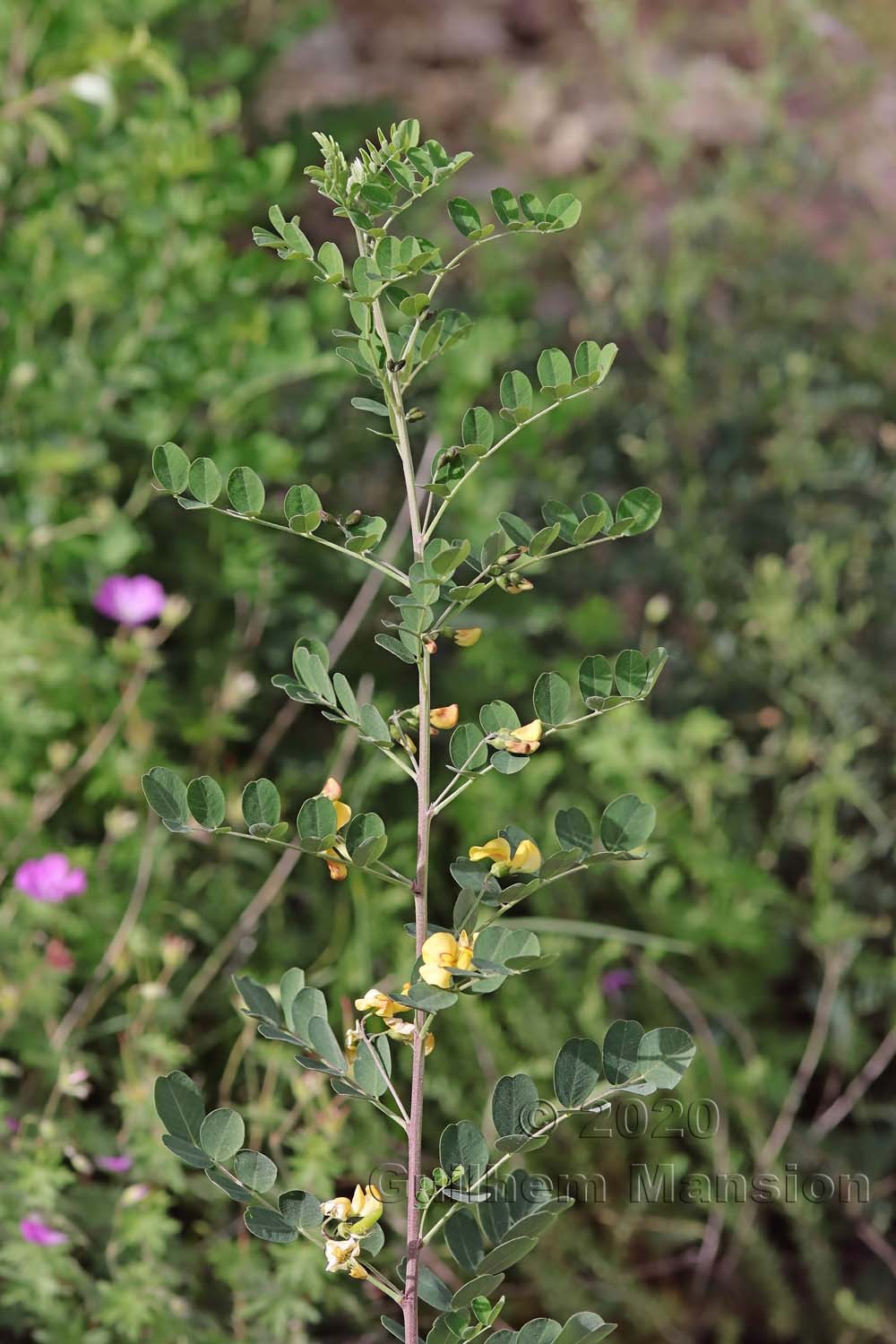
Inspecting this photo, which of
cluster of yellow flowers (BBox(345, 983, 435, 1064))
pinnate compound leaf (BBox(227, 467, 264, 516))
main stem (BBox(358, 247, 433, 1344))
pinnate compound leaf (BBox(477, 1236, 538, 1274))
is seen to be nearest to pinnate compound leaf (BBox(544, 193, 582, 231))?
main stem (BBox(358, 247, 433, 1344))

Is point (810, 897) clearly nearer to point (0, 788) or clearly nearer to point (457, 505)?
point (457, 505)

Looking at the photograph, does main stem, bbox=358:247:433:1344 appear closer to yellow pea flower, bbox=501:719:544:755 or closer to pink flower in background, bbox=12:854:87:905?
yellow pea flower, bbox=501:719:544:755

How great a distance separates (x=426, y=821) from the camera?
0.77 meters

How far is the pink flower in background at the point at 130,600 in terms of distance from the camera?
5.72ft

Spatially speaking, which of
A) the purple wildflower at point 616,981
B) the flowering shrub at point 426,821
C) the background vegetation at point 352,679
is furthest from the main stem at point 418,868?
the purple wildflower at point 616,981

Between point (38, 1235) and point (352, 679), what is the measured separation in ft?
3.14

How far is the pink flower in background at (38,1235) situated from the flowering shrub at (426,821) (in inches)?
18.3

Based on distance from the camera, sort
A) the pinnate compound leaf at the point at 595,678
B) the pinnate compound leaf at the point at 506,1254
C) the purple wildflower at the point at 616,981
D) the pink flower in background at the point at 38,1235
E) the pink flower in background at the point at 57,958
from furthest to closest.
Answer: the purple wildflower at the point at 616,981 < the pink flower in background at the point at 57,958 < the pink flower in background at the point at 38,1235 < the pinnate compound leaf at the point at 595,678 < the pinnate compound leaf at the point at 506,1254

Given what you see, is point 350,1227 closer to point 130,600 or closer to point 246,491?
point 246,491

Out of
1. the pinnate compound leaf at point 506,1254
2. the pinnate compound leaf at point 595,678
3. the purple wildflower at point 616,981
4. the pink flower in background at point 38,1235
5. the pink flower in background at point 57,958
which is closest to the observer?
the pinnate compound leaf at point 506,1254

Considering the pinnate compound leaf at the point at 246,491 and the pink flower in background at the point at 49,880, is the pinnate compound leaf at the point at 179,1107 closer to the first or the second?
the pinnate compound leaf at the point at 246,491

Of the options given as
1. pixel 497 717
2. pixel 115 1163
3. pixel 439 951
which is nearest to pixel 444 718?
pixel 497 717

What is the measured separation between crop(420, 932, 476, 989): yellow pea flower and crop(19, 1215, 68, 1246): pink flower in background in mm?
617

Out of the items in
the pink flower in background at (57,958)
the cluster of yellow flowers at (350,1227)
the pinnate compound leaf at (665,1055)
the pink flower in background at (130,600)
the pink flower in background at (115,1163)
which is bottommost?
the pink flower in background at (115,1163)
